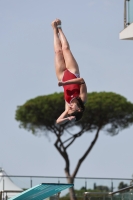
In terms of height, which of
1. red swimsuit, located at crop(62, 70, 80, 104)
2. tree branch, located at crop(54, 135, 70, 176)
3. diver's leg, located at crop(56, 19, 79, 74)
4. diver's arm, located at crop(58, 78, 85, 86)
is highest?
diver's leg, located at crop(56, 19, 79, 74)

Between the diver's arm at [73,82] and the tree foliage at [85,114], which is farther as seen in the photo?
the tree foliage at [85,114]

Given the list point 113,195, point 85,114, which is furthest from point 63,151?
point 113,195

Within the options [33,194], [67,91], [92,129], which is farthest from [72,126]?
[67,91]

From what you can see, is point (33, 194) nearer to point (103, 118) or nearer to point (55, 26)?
point (55, 26)

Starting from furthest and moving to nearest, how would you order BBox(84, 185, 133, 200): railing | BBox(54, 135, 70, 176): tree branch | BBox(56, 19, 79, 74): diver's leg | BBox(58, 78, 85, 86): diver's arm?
BBox(54, 135, 70, 176): tree branch → BBox(84, 185, 133, 200): railing → BBox(56, 19, 79, 74): diver's leg → BBox(58, 78, 85, 86): diver's arm

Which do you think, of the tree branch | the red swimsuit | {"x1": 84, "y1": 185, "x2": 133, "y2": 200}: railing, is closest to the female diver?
the red swimsuit

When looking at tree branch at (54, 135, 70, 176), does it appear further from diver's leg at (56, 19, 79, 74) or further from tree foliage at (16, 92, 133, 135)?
diver's leg at (56, 19, 79, 74)

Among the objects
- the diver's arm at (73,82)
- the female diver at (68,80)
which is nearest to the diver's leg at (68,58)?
the female diver at (68,80)

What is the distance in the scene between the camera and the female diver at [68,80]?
11219 mm

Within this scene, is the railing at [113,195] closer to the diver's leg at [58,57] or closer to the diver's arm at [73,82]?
the diver's leg at [58,57]

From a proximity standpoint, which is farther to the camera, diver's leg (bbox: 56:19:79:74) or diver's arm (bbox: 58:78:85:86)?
diver's leg (bbox: 56:19:79:74)

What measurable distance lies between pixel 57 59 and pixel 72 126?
102ft

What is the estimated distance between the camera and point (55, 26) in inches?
481

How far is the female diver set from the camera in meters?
11.2
